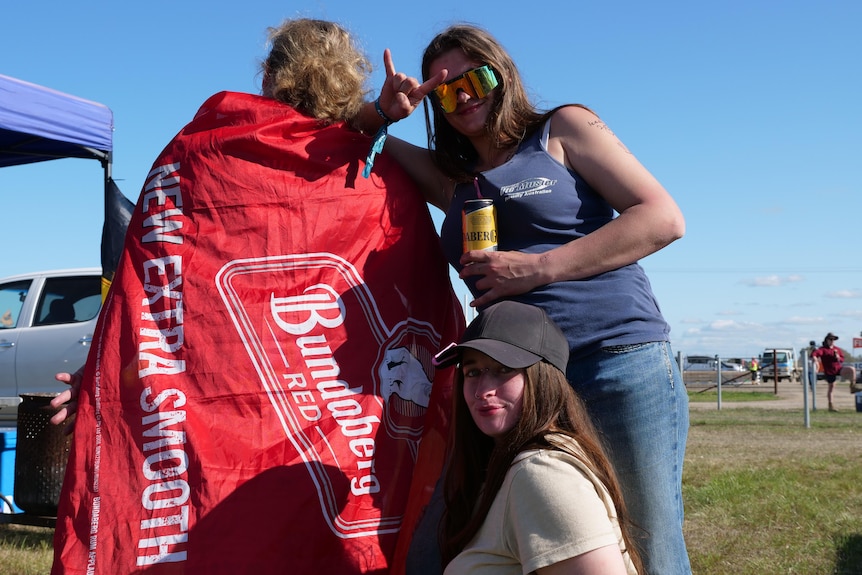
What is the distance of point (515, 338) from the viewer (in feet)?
5.53

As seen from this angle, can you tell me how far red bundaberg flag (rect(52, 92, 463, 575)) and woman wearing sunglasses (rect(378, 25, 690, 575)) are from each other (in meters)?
0.29

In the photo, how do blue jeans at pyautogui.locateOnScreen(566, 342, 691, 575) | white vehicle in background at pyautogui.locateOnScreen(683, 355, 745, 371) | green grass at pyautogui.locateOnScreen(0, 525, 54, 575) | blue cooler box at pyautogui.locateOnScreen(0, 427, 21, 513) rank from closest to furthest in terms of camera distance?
1. blue jeans at pyautogui.locateOnScreen(566, 342, 691, 575)
2. green grass at pyautogui.locateOnScreen(0, 525, 54, 575)
3. blue cooler box at pyautogui.locateOnScreen(0, 427, 21, 513)
4. white vehicle in background at pyautogui.locateOnScreen(683, 355, 745, 371)

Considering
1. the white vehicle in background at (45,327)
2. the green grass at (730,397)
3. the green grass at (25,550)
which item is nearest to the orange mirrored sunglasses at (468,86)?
the green grass at (25,550)

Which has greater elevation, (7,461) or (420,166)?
(420,166)

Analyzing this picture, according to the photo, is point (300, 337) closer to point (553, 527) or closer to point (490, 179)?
point (490, 179)

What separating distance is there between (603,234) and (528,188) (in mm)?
199

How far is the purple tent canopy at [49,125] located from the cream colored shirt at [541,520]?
429 cm

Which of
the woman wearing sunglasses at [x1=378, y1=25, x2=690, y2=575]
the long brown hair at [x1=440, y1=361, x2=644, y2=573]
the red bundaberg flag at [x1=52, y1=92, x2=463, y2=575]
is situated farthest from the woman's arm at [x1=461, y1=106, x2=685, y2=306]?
the red bundaberg flag at [x1=52, y1=92, x2=463, y2=575]

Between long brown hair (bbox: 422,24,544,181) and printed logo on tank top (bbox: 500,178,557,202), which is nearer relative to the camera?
printed logo on tank top (bbox: 500,178,557,202)

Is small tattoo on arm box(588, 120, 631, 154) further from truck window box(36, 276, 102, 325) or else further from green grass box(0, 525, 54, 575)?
truck window box(36, 276, 102, 325)

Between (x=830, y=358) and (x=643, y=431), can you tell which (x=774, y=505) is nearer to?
(x=643, y=431)

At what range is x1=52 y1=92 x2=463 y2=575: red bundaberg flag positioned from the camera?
195 cm

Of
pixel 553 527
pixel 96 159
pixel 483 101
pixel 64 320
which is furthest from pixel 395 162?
pixel 64 320

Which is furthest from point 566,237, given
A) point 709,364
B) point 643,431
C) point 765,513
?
point 709,364
